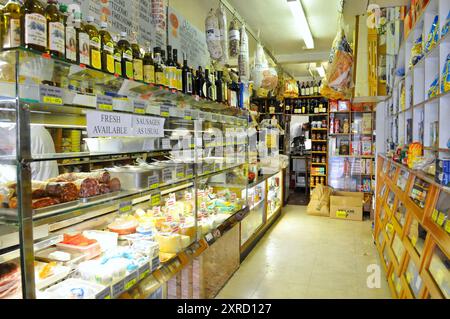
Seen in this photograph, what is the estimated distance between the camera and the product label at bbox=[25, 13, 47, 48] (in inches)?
56.3

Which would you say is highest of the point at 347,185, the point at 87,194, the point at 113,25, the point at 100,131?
the point at 113,25

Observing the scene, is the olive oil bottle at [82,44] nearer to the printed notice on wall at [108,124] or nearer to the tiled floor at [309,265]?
the printed notice on wall at [108,124]

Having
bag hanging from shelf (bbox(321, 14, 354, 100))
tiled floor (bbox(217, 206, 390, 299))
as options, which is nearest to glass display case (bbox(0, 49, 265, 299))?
tiled floor (bbox(217, 206, 390, 299))

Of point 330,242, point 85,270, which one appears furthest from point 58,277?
point 330,242

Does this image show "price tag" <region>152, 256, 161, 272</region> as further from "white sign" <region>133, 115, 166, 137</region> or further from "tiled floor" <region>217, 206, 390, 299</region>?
"tiled floor" <region>217, 206, 390, 299</region>

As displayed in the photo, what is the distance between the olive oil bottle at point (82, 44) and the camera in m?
1.72

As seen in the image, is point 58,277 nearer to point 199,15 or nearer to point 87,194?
point 87,194

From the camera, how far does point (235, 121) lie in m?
4.05

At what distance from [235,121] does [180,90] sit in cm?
140

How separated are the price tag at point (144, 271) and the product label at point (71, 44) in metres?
1.24

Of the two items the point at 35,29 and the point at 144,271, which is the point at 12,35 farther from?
the point at 144,271

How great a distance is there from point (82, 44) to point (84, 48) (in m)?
0.02

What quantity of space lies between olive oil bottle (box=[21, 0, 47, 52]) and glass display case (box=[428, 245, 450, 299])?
2.23 m

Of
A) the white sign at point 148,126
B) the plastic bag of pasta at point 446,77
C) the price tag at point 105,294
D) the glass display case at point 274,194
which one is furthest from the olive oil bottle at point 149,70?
the glass display case at point 274,194
